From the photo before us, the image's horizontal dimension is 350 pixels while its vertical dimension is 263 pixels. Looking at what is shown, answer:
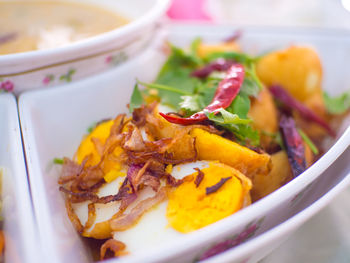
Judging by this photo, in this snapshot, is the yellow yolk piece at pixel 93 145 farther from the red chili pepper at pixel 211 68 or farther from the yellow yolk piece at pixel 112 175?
the red chili pepper at pixel 211 68

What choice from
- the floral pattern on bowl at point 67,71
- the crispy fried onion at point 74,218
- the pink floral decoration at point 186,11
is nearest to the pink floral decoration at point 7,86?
the floral pattern on bowl at point 67,71

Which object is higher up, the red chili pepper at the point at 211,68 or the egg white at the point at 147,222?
the red chili pepper at the point at 211,68

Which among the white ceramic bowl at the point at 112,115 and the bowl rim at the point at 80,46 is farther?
the bowl rim at the point at 80,46

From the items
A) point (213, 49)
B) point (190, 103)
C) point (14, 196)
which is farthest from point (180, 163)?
point (213, 49)

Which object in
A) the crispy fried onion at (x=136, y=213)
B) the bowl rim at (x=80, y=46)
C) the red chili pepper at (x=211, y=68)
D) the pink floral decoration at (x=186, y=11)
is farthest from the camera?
the pink floral decoration at (x=186, y=11)

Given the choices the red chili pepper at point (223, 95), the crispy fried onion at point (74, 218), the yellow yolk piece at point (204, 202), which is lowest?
the crispy fried onion at point (74, 218)

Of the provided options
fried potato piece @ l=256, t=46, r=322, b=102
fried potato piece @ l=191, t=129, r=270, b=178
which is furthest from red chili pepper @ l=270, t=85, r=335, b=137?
fried potato piece @ l=191, t=129, r=270, b=178

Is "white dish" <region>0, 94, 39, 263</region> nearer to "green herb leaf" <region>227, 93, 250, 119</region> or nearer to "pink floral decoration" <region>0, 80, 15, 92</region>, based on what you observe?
"pink floral decoration" <region>0, 80, 15, 92</region>

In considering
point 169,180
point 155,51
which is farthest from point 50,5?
point 169,180
